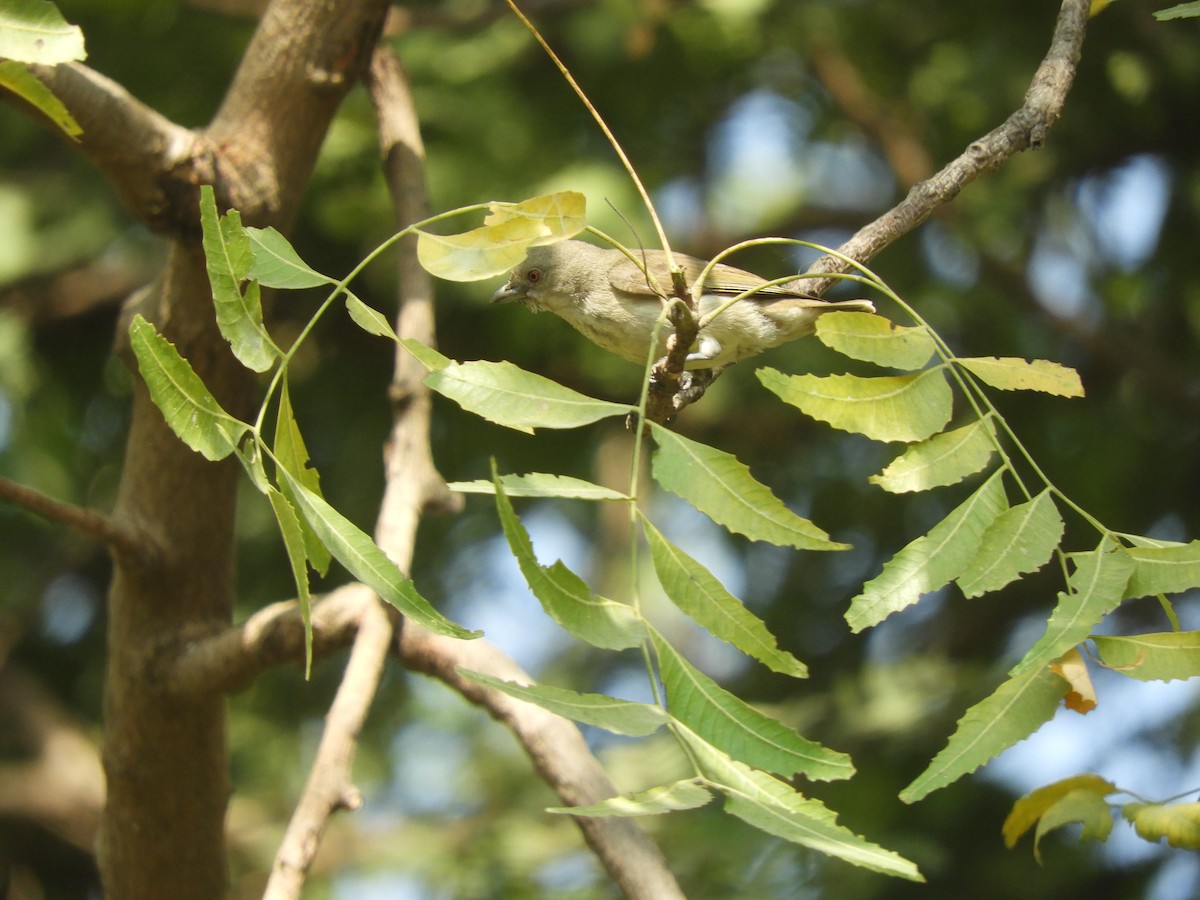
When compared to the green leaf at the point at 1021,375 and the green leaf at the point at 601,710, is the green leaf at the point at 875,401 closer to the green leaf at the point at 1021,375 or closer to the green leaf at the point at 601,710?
the green leaf at the point at 1021,375

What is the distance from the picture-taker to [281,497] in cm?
173

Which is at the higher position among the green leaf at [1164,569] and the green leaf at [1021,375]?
the green leaf at [1021,375]

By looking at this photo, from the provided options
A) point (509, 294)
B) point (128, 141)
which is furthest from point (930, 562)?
point (509, 294)

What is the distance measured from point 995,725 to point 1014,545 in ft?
0.84

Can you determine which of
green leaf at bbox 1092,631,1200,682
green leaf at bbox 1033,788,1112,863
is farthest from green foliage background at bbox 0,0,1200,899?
green leaf at bbox 1092,631,1200,682

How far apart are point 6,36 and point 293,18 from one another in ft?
4.24

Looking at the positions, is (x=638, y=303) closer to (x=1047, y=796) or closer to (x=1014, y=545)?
(x=1047, y=796)

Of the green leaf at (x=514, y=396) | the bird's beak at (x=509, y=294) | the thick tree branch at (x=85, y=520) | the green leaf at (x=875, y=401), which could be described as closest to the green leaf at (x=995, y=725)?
the green leaf at (x=875, y=401)

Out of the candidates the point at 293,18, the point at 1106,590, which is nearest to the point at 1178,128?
the point at 293,18

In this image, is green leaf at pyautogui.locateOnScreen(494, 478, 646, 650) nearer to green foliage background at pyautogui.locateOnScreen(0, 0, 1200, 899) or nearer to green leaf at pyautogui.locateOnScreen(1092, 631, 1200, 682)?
green leaf at pyautogui.locateOnScreen(1092, 631, 1200, 682)

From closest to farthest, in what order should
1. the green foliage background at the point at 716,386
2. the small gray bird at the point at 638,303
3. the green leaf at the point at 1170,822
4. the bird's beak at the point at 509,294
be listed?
the green leaf at the point at 1170,822, the small gray bird at the point at 638,303, the bird's beak at the point at 509,294, the green foliage background at the point at 716,386

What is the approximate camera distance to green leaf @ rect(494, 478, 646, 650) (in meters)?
1.62

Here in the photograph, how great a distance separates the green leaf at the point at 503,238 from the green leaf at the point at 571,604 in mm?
387

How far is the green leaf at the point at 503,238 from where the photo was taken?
68.4 inches
